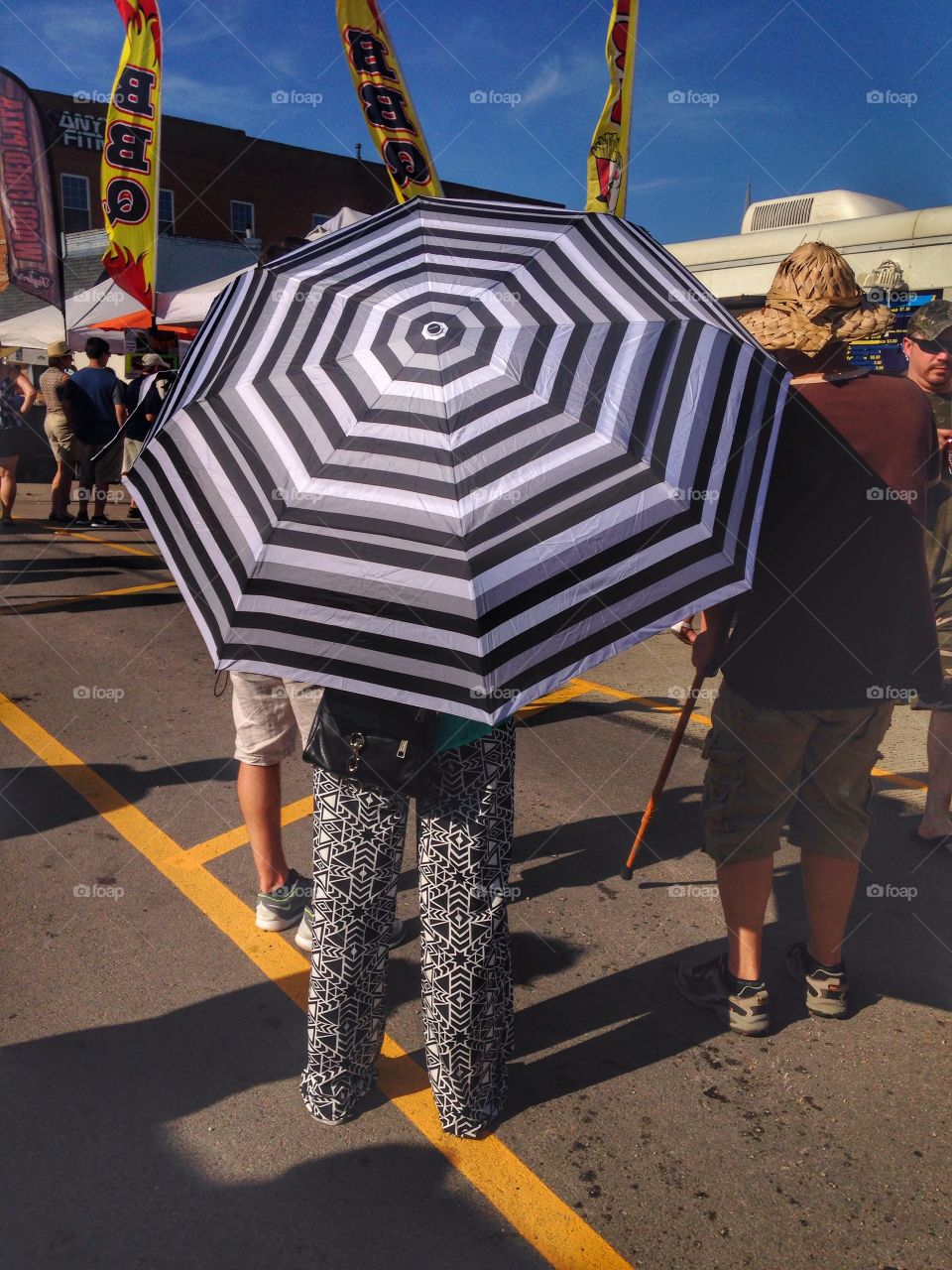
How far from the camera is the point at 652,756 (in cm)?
503

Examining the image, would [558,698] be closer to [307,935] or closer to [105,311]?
[307,935]

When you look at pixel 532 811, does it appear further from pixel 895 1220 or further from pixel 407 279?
pixel 407 279

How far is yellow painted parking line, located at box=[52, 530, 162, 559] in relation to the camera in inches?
Result: 415

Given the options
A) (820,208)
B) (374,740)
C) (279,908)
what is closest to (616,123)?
(820,208)

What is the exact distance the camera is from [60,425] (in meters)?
11.4

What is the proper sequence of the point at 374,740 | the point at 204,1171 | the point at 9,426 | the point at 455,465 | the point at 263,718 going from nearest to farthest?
the point at 455,465
the point at 374,740
the point at 204,1171
the point at 263,718
the point at 9,426

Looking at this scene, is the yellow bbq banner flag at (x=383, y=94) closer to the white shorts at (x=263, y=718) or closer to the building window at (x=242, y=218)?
the white shorts at (x=263, y=718)

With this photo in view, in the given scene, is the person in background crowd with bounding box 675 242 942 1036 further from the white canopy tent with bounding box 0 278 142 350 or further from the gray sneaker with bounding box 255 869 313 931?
the white canopy tent with bounding box 0 278 142 350

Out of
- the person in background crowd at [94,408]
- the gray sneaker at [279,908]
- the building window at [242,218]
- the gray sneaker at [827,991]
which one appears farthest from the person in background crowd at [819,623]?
the building window at [242,218]

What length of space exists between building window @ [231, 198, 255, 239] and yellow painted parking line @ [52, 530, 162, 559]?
28299 millimetres

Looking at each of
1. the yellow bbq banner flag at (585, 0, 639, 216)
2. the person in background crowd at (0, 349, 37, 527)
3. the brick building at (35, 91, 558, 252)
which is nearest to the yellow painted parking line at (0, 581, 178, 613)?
the person in background crowd at (0, 349, 37, 527)

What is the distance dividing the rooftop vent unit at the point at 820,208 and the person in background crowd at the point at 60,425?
8.11m

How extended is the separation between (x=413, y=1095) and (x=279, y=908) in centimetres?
96

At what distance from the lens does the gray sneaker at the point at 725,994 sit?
287 centimetres
